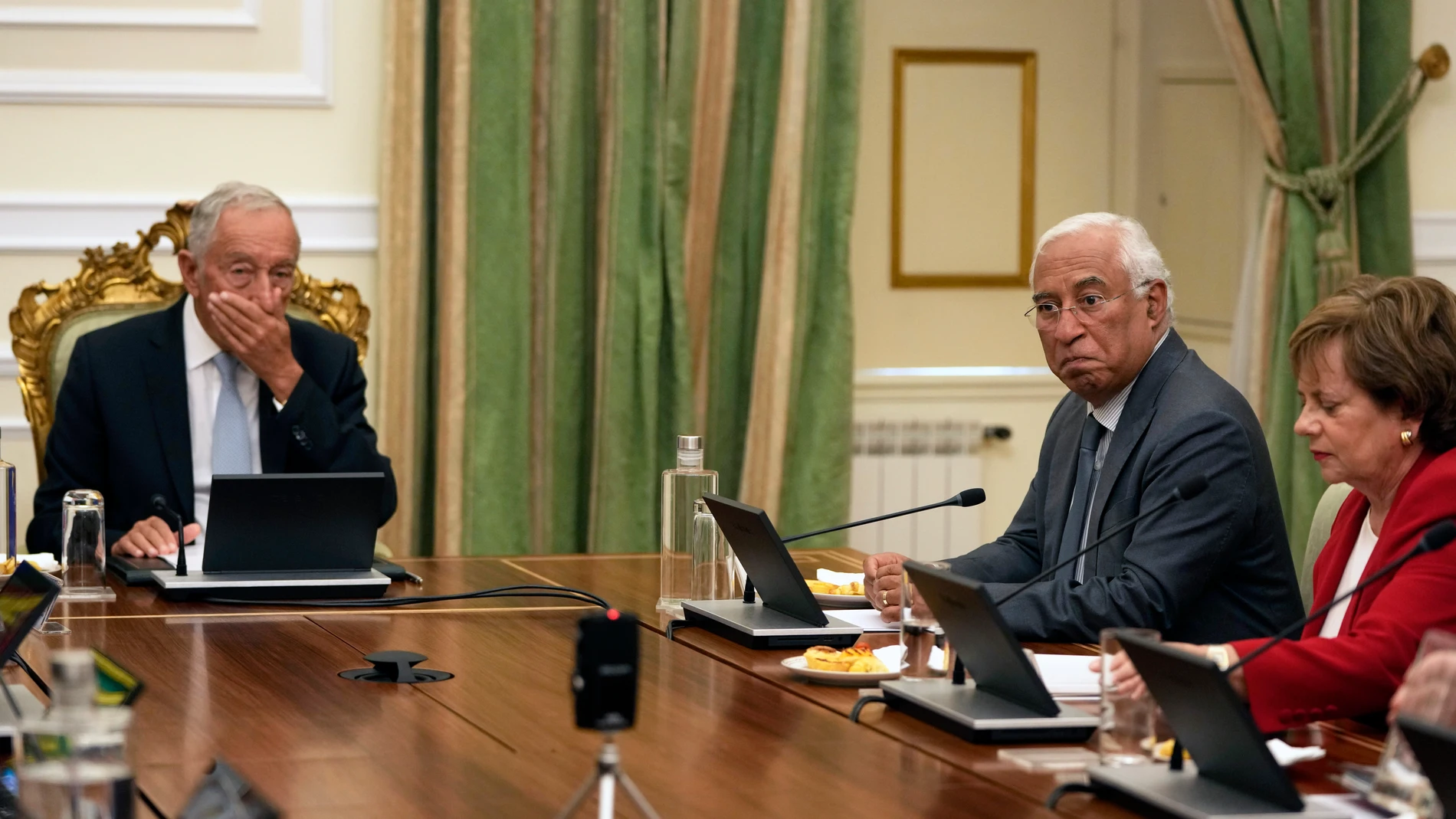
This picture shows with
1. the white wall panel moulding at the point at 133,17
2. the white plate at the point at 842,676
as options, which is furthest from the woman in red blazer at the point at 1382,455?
the white wall panel moulding at the point at 133,17

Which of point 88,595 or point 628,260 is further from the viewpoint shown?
point 628,260

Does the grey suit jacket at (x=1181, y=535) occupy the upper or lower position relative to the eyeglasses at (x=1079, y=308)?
lower

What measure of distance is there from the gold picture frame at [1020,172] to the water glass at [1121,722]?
328 centimetres

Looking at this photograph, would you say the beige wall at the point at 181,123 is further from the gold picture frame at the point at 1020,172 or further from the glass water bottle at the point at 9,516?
the gold picture frame at the point at 1020,172

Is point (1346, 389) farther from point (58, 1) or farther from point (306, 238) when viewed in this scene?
point (58, 1)

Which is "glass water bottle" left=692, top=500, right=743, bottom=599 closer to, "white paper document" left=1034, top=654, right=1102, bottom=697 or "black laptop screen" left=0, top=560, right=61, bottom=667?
"white paper document" left=1034, top=654, right=1102, bottom=697

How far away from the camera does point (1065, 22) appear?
4852 millimetres

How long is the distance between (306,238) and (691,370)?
92cm

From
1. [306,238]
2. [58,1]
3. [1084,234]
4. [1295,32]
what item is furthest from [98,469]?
[1295,32]

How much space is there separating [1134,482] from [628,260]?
1.85 m

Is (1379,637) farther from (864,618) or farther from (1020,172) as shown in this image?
(1020,172)

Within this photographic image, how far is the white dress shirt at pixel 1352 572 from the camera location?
→ 2.15m

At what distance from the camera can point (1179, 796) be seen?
1458 mm

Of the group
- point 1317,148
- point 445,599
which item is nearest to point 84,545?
point 445,599
